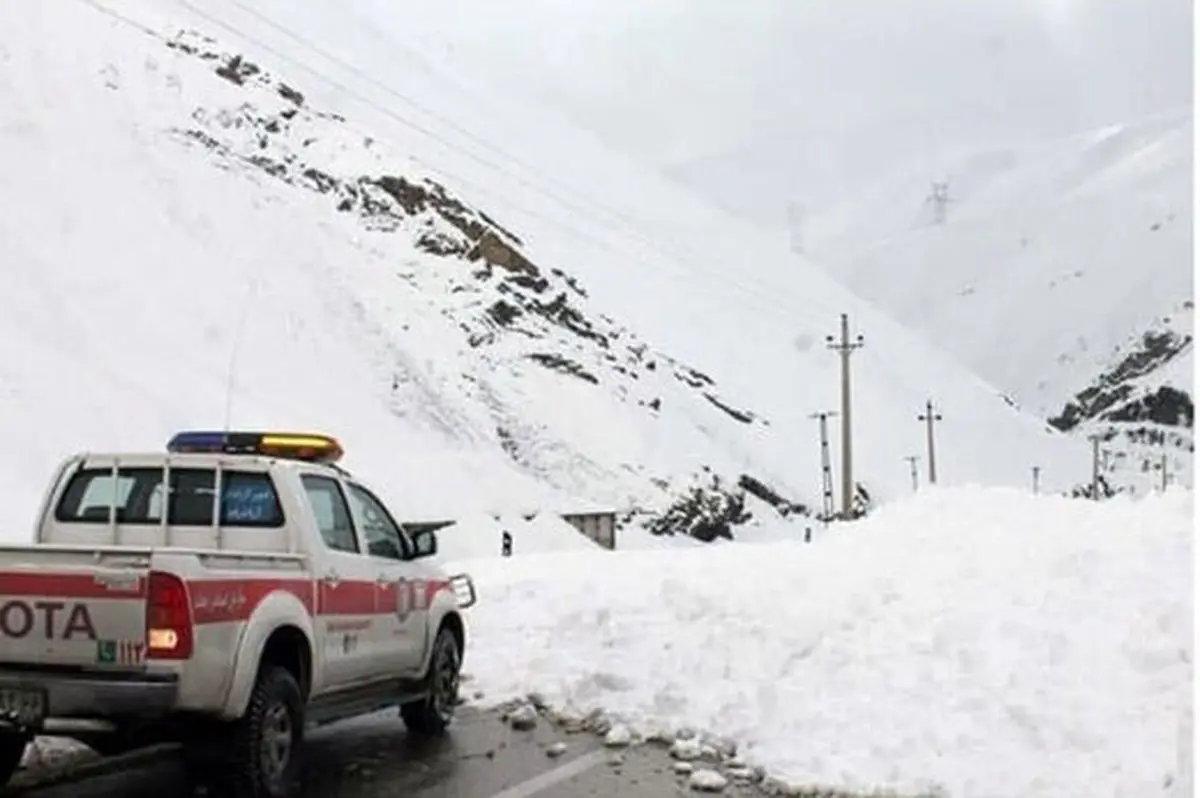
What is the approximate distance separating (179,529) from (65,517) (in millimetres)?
827

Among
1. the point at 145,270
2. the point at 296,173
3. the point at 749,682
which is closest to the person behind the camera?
the point at 749,682

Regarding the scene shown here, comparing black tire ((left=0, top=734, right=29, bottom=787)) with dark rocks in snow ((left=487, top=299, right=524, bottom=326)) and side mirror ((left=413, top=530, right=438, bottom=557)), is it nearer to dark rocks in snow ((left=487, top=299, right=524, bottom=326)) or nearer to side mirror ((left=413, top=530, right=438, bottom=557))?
side mirror ((left=413, top=530, right=438, bottom=557))

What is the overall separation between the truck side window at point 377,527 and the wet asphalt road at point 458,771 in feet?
4.24

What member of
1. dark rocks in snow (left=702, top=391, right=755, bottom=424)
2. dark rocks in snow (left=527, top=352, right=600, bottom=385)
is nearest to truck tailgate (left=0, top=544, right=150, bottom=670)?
dark rocks in snow (left=527, top=352, right=600, bottom=385)

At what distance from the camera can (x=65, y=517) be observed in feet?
29.4

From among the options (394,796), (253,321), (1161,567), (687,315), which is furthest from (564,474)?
(394,796)

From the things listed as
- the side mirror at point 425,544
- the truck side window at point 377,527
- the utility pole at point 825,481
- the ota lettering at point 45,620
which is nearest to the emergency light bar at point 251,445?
the truck side window at point 377,527

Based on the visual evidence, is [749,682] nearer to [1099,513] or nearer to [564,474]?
[1099,513]

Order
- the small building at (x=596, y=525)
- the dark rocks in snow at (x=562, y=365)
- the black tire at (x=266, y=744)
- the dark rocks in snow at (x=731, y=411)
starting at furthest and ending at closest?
the dark rocks in snow at (x=731, y=411) → the dark rocks in snow at (x=562, y=365) → the small building at (x=596, y=525) → the black tire at (x=266, y=744)

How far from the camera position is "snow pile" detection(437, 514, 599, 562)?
3394 centimetres

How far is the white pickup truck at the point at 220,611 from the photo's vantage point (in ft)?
22.9

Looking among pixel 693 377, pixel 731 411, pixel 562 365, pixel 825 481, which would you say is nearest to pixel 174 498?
pixel 562 365

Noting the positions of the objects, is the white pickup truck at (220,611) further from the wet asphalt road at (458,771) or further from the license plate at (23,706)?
the wet asphalt road at (458,771)

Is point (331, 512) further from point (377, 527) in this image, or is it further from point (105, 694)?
point (105, 694)
